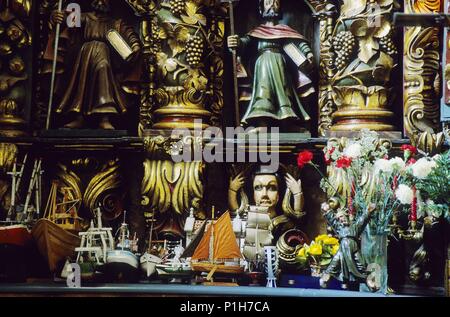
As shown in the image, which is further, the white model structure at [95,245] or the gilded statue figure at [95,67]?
the gilded statue figure at [95,67]

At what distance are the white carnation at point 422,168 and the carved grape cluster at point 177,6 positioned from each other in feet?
6.76

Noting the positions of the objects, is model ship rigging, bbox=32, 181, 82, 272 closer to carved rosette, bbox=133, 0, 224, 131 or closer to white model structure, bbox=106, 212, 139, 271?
white model structure, bbox=106, 212, 139, 271

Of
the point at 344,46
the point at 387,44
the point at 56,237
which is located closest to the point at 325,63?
the point at 344,46

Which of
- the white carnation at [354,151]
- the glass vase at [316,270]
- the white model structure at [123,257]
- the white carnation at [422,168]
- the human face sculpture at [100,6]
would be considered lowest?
the glass vase at [316,270]

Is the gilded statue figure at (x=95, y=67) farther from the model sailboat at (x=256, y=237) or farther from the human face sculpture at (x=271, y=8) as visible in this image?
the model sailboat at (x=256, y=237)

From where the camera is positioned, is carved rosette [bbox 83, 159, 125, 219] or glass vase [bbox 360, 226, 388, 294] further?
carved rosette [bbox 83, 159, 125, 219]

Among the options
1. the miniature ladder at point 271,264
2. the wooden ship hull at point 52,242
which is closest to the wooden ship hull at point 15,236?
the wooden ship hull at point 52,242

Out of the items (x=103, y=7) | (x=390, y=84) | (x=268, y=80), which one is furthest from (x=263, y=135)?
(x=103, y=7)

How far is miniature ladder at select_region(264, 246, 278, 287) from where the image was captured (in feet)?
25.1

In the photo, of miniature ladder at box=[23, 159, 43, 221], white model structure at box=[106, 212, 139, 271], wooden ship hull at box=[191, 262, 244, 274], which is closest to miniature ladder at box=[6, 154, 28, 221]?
miniature ladder at box=[23, 159, 43, 221]

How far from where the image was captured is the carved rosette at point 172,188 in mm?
8055

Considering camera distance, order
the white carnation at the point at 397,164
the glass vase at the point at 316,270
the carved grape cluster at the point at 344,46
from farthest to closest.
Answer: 1. the carved grape cluster at the point at 344,46
2. the glass vase at the point at 316,270
3. the white carnation at the point at 397,164

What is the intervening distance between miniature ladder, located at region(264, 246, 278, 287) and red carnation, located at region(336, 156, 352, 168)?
744 millimetres
